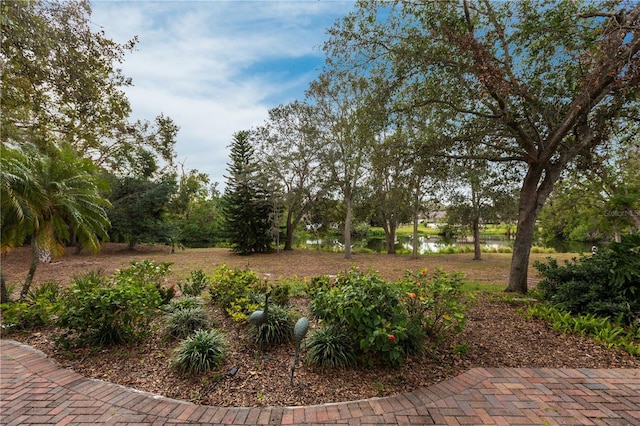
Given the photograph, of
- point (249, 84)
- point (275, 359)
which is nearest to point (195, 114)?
point (249, 84)

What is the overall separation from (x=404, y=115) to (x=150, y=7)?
15.9 feet

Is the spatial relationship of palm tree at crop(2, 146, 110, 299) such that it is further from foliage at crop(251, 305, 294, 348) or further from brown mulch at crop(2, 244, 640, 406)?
foliage at crop(251, 305, 294, 348)

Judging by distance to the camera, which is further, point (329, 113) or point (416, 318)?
point (329, 113)

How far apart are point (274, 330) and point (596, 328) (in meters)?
3.94

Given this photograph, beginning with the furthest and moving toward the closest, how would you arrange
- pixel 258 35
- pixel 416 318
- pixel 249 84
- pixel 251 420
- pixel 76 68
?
pixel 249 84 → pixel 76 68 → pixel 258 35 → pixel 416 318 → pixel 251 420

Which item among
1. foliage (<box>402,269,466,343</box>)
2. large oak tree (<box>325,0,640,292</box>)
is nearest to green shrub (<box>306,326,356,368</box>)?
foliage (<box>402,269,466,343</box>)

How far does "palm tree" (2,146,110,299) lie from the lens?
4078 mm

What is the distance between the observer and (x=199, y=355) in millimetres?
2627

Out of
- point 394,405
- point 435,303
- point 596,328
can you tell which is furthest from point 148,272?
point 596,328

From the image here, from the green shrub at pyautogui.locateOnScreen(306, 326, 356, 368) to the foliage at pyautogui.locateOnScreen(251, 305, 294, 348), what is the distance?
442 millimetres

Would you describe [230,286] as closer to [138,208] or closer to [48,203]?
[48,203]

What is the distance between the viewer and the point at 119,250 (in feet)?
44.4

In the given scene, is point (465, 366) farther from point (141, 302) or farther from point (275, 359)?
point (141, 302)

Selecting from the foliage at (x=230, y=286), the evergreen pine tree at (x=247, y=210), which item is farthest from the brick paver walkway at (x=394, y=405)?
the evergreen pine tree at (x=247, y=210)
